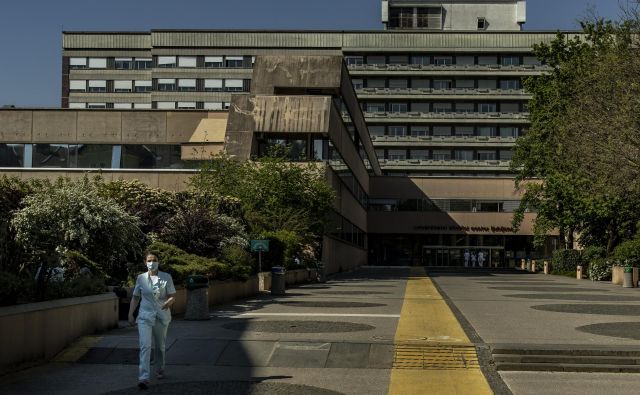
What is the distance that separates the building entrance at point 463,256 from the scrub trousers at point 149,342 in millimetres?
76344

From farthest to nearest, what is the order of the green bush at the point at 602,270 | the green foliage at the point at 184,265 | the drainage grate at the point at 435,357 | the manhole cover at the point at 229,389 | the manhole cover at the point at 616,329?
1. the green bush at the point at 602,270
2. the green foliage at the point at 184,265
3. the manhole cover at the point at 616,329
4. the drainage grate at the point at 435,357
5. the manhole cover at the point at 229,389

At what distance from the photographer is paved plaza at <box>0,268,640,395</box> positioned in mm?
10273

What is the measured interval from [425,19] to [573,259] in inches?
2598

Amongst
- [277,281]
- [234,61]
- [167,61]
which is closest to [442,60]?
[234,61]

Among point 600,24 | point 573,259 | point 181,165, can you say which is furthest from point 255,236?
point 573,259

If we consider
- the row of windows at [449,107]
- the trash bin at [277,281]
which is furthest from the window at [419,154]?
the trash bin at [277,281]

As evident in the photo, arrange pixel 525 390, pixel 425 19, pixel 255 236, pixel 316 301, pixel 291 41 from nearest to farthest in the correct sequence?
pixel 525 390 < pixel 316 301 < pixel 255 236 < pixel 291 41 < pixel 425 19

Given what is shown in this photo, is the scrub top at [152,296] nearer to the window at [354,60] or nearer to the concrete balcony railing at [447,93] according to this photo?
the concrete balcony railing at [447,93]

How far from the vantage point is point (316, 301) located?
23344 mm

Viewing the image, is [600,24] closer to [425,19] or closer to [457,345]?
[457,345]

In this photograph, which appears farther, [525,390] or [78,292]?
[78,292]

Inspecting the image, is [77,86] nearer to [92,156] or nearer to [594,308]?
[92,156]

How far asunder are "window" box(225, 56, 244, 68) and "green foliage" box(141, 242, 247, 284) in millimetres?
80192

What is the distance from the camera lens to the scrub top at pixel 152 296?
10188mm
